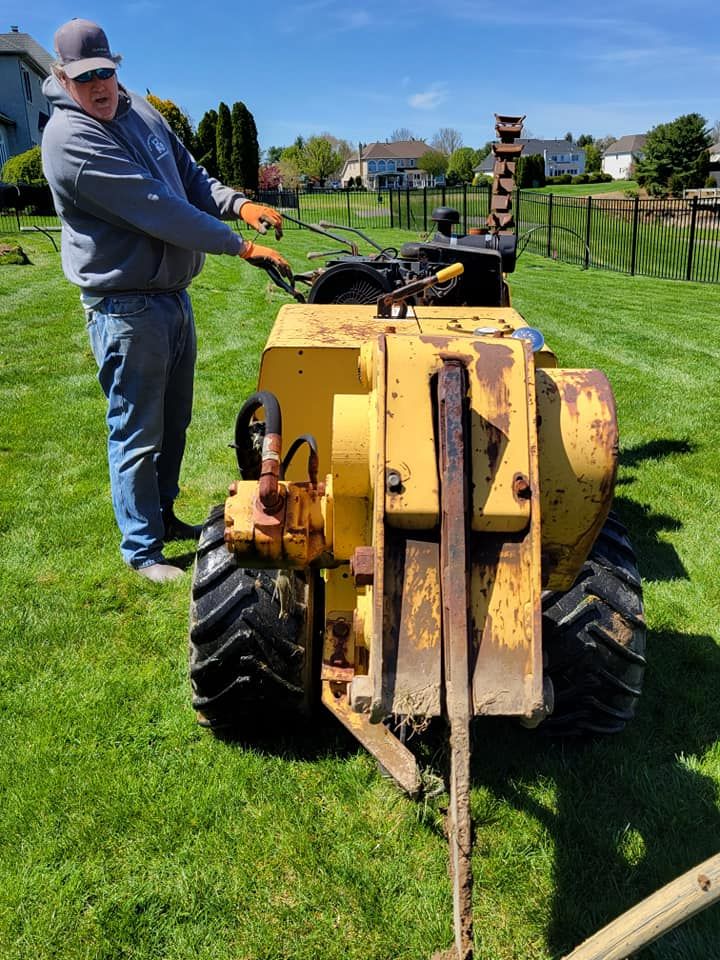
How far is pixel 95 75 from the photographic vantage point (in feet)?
10.9

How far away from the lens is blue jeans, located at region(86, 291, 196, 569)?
3773 millimetres

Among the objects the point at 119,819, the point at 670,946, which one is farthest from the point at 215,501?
the point at 670,946

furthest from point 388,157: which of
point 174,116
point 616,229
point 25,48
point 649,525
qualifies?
point 649,525

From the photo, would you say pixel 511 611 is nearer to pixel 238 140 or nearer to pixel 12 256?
pixel 12 256

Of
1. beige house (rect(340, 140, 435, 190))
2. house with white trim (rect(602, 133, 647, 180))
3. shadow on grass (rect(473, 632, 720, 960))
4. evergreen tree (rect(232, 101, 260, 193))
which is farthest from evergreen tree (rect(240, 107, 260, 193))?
house with white trim (rect(602, 133, 647, 180))

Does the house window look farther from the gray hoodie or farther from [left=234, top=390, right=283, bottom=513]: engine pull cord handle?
[left=234, top=390, right=283, bottom=513]: engine pull cord handle

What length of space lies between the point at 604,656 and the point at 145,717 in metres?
1.71

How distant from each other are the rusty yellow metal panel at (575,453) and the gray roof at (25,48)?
183ft

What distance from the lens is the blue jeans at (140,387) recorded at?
3773mm

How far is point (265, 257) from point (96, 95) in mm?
982

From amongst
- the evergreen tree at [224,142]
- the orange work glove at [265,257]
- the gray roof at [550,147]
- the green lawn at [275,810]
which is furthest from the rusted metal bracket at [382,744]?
the gray roof at [550,147]

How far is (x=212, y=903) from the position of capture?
2336 millimetres

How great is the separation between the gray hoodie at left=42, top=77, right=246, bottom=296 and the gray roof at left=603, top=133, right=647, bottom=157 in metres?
117

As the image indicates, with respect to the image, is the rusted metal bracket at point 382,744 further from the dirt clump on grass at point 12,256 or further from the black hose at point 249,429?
the dirt clump on grass at point 12,256
